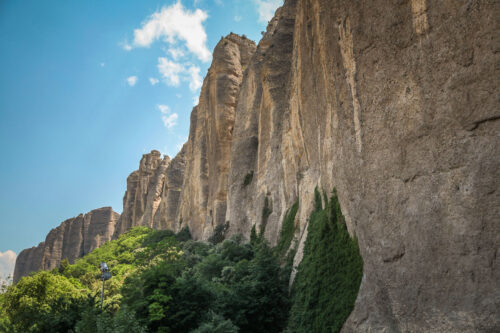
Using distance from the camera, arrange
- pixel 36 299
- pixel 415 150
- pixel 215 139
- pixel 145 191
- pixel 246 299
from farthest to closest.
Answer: pixel 145 191 → pixel 215 139 → pixel 36 299 → pixel 246 299 → pixel 415 150

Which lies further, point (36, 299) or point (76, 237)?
point (76, 237)

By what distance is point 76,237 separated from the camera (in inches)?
4008

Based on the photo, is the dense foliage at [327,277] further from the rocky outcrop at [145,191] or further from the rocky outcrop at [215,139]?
the rocky outcrop at [145,191]

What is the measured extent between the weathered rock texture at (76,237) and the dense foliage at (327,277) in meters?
97.4

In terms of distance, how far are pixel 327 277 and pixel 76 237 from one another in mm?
104709

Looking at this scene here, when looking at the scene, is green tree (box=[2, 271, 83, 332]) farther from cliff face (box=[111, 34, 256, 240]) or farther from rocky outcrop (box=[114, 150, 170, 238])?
rocky outcrop (box=[114, 150, 170, 238])

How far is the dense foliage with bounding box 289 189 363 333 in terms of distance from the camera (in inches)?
406

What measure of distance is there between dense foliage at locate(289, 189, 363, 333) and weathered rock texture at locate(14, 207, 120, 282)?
97.4 m

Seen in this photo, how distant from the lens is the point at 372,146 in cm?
961

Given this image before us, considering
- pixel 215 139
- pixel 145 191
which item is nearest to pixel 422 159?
pixel 215 139

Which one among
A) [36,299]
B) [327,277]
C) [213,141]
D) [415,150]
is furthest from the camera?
[213,141]

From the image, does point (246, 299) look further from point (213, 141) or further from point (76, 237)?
point (76, 237)

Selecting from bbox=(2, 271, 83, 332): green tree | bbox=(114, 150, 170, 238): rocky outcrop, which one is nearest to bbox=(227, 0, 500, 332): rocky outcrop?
bbox=(2, 271, 83, 332): green tree

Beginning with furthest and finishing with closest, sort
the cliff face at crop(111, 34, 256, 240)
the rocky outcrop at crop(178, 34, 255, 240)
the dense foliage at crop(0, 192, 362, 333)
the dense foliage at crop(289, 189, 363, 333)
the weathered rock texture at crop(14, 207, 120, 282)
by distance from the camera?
the weathered rock texture at crop(14, 207, 120, 282) < the cliff face at crop(111, 34, 256, 240) < the rocky outcrop at crop(178, 34, 255, 240) < the dense foliage at crop(0, 192, 362, 333) < the dense foliage at crop(289, 189, 363, 333)
